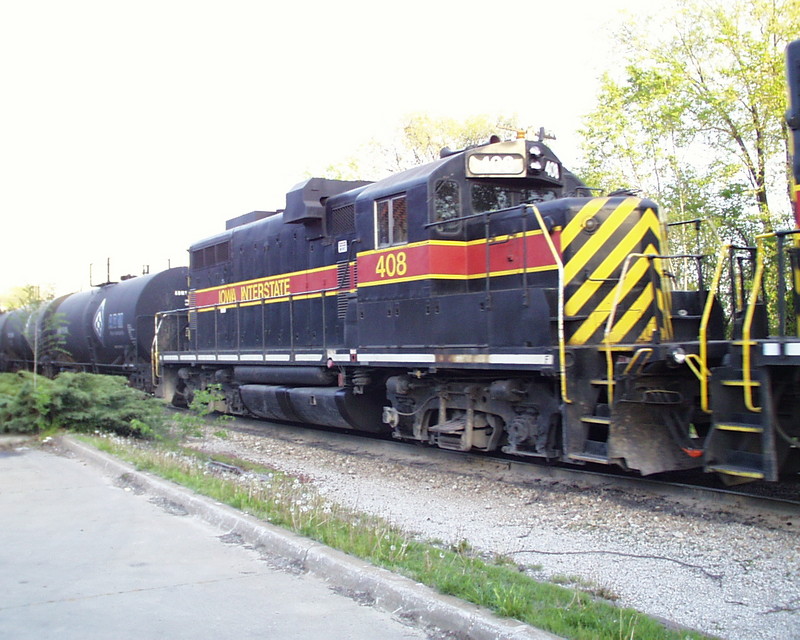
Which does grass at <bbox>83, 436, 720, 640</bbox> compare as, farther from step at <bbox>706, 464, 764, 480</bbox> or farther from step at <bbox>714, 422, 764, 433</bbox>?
step at <bbox>714, 422, 764, 433</bbox>

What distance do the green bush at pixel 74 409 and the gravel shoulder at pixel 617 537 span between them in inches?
139

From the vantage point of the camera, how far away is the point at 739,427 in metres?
6.36

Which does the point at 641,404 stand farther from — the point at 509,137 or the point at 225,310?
the point at 225,310

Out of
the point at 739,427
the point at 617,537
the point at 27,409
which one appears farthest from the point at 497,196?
the point at 27,409

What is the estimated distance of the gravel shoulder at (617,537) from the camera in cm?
454

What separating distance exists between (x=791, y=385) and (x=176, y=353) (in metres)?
13.0

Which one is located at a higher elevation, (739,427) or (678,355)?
(678,355)

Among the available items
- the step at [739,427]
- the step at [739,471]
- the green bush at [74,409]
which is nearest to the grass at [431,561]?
the step at [739,471]

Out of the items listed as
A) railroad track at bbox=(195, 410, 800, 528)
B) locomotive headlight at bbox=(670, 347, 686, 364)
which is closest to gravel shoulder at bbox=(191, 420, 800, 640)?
railroad track at bbox=(195, 410, 800, 528)

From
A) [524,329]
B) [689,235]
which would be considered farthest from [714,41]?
[524,329]

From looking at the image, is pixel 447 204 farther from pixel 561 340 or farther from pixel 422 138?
pixel 422 138

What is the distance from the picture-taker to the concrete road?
13.6 feet

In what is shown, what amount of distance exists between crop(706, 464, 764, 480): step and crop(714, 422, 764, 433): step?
312 mm

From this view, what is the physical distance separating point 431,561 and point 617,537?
2.00m
